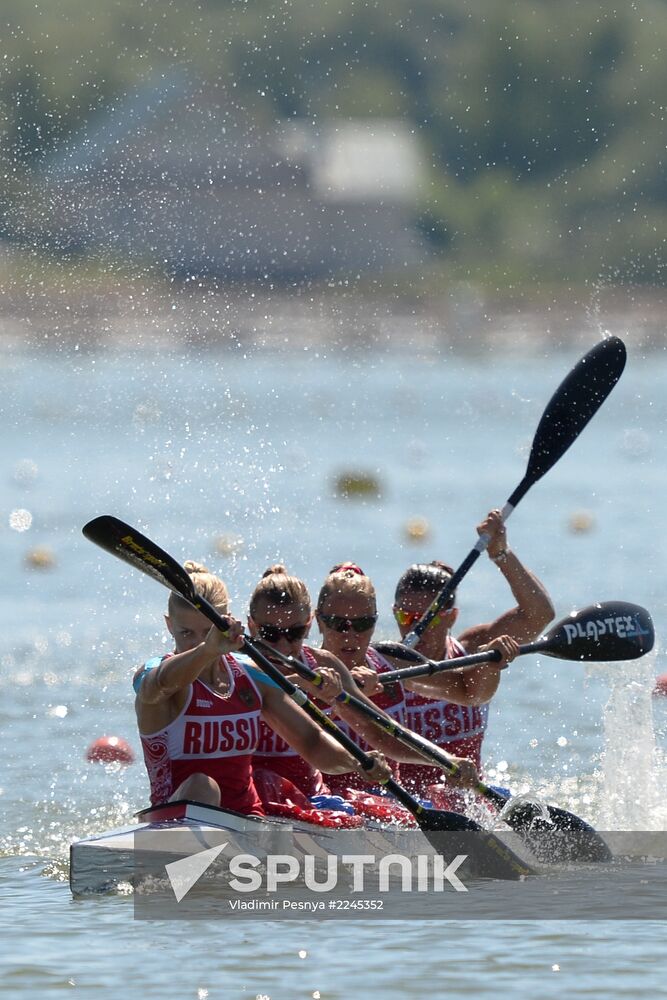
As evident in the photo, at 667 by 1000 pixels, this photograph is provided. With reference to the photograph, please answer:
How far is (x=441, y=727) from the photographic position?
26.5ft

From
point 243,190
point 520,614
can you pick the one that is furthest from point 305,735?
point 243,190

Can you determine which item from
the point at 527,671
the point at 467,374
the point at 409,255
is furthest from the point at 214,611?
the point at 409,255

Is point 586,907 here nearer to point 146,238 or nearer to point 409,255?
point 146,238

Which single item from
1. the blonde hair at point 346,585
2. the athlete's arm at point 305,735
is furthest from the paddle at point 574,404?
the athlete's arm at point 305,735

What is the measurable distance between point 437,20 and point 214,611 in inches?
2927

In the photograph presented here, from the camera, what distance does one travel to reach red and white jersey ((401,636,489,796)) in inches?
314

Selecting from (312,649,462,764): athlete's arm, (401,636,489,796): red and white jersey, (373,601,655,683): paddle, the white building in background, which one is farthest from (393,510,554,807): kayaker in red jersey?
Result: the white building in background

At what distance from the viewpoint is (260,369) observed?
1833 inches

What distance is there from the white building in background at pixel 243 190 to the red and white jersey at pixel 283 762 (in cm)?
4494

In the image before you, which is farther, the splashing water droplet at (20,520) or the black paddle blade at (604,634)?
the splashing water droplet at (20,520)

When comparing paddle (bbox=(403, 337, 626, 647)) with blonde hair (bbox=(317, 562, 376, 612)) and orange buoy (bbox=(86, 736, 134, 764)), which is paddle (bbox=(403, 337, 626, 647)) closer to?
blonde hair (bbox=(317, 562, 376, 612))

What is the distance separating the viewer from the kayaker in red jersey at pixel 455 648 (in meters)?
7.96

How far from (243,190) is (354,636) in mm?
53844

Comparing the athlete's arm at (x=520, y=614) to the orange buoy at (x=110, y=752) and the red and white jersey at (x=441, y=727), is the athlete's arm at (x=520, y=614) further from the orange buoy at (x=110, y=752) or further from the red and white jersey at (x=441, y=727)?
the orange buoy at (x=110, y=752)
